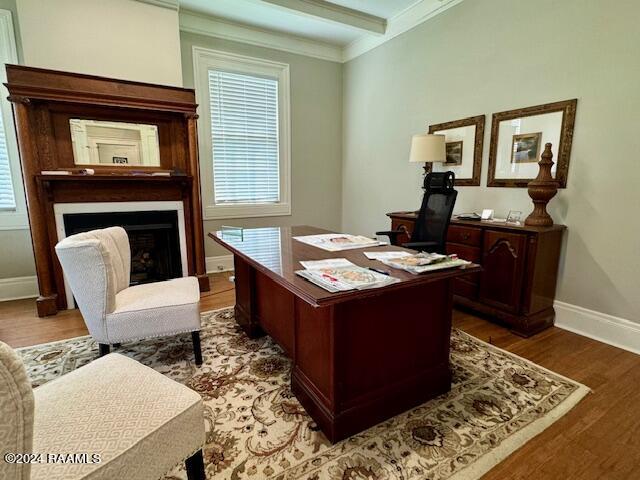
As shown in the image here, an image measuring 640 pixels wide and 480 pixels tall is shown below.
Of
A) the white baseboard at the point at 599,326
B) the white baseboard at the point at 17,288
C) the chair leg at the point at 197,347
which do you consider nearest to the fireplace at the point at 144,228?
the white baseboard at the point at 17,288

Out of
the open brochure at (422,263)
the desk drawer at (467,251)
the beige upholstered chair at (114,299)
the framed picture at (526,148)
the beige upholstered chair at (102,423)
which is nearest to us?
the beige upholstered chair at (102,423)

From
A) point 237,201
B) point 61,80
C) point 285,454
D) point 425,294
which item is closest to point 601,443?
point 425,294

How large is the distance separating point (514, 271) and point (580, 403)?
1035 millimetres

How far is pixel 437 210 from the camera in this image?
2.69 meters

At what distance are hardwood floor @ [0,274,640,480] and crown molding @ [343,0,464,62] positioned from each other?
3.10 meters

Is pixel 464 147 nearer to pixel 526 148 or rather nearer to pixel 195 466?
pixel 526 148

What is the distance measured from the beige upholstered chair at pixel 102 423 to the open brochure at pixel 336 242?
1.16m

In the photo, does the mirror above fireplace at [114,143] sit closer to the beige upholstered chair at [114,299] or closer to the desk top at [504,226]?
the beige upholstered chair at [114,299]

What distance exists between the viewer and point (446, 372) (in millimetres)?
1806

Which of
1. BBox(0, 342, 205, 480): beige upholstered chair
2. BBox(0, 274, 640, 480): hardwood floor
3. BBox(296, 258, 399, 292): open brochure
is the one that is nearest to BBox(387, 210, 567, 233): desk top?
BBox(0, 274, 640, 480): hardwood floor

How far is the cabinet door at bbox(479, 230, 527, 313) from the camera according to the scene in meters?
2.52

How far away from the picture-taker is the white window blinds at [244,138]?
13.5ft

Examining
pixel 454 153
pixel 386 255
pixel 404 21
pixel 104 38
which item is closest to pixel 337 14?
pixel 404 21

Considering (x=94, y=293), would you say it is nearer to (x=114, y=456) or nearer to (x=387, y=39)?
(x=114, y=456)
